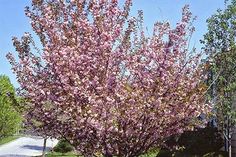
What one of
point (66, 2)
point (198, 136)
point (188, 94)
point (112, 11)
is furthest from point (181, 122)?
point (198, 136)

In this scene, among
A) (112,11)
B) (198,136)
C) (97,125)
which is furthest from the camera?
(198,136)

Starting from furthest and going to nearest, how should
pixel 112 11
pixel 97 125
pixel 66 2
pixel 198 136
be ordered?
pixel 198 136 → pixel 66 2 → pixel 112 11 → pixel 97 125

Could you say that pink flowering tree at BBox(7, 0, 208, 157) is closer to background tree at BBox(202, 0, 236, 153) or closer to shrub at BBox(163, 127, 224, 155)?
background tree at BBox(202, 0, 236, 153)

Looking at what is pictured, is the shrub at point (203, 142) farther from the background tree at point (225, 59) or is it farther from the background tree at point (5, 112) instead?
the background tree at point (5, 112)

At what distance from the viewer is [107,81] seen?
8.74 m

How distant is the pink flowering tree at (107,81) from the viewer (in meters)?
8.66

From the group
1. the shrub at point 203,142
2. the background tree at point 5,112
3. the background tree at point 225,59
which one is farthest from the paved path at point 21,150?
the background tree at point 225,59

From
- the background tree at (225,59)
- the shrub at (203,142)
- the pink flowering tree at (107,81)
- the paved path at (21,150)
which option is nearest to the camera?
the pink flowering tree at (107,81)

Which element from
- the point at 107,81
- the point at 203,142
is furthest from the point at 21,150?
the point at 107,81

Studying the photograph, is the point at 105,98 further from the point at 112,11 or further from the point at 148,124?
the point at 112,11

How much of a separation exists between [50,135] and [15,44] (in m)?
2.16

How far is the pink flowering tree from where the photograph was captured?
866cm

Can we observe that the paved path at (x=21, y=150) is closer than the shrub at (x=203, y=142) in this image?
No

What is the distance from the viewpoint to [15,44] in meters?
10.1
